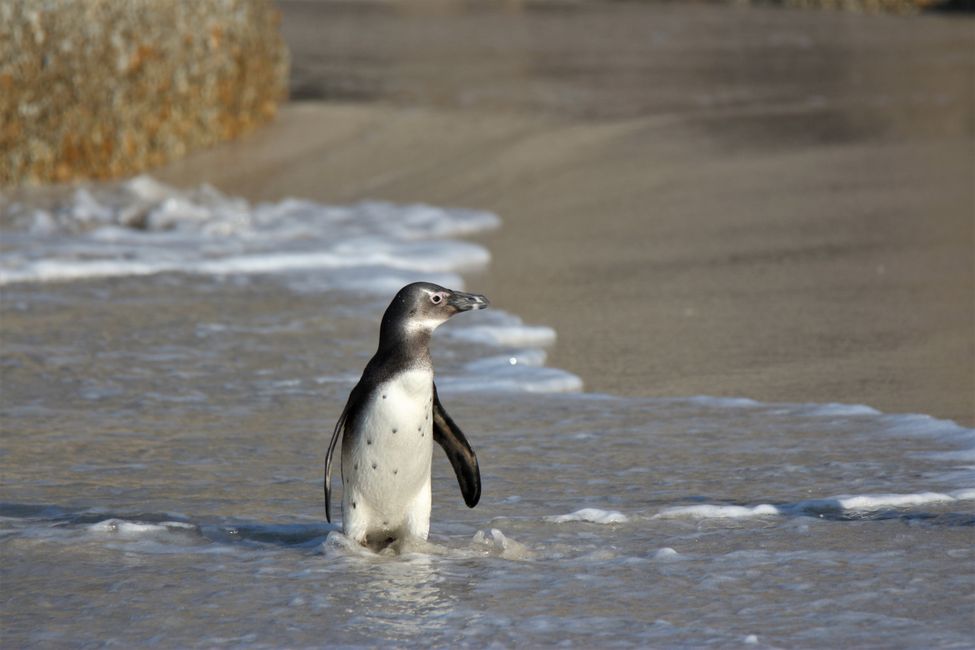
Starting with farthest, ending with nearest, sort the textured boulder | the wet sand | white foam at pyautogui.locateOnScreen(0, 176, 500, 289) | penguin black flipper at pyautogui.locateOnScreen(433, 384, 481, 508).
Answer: the textured boulder < white foam at pyautogui.locateOnScreen(0, 176, 500, 289) < the wet sand < penguin black flipper at pyautogui.locateOnScreen(433, 384, 481, 508)

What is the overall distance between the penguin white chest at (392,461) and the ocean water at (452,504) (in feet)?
0.24

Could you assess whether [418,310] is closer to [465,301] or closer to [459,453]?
[465,301]

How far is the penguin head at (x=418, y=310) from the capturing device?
3334 millimetres

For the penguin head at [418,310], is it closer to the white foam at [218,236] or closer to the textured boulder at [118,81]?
the white foam at [218,236]

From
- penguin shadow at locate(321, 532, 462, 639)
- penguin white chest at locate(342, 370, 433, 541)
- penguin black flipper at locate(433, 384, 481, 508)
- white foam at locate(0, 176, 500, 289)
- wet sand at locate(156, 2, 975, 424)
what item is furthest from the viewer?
white foam at locate(0, 176, 500, 289)

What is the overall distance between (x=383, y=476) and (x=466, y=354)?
210 centimetres

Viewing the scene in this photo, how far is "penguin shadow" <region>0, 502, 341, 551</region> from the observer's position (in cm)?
351

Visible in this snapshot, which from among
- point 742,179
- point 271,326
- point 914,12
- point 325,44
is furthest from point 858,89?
point 914,12

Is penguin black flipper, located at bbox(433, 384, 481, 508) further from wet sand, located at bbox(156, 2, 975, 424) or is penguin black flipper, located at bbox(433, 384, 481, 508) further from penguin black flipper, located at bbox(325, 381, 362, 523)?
wet sand, located at bbox(156, 2, 975, 424)

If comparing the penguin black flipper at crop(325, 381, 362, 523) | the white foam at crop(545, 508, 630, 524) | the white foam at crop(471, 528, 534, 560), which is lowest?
the white foam at crop(471, 528, 534, 560)

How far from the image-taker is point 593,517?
364 cm

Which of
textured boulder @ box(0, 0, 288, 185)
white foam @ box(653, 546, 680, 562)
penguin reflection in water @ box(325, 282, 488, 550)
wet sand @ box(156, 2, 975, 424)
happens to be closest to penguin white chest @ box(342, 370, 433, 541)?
penguin reflection in water @ box(325, 282, 488, 550)

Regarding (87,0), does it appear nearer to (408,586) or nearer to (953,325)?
(953,325)

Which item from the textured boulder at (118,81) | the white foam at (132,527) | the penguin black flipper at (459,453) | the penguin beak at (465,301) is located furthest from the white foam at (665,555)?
the textured boulder at (118,81)
